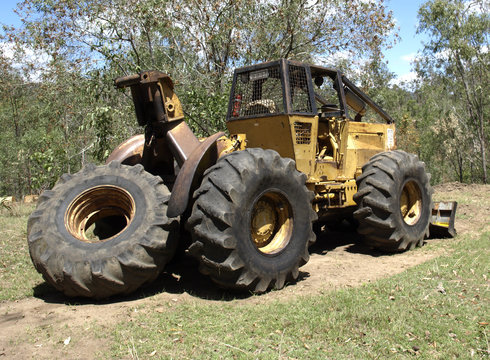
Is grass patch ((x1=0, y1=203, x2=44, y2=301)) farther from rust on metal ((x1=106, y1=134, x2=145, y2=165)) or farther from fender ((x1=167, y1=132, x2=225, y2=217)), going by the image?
fender ((x1=167, y1=132, x2=225, y2=217))

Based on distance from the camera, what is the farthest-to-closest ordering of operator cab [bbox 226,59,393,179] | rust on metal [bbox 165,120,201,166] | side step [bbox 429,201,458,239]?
side step [bbox 429,201,458,239] → operator cab [bbox 226,59,393,179] → rust on metal [bbox 165,120,201,166]

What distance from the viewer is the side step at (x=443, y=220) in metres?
7.95

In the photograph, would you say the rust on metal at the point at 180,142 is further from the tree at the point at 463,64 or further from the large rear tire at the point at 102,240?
the tree at the point at 463,64

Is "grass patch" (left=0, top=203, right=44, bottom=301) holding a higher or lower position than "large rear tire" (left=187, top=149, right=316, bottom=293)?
lower

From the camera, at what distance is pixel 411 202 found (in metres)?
7.76

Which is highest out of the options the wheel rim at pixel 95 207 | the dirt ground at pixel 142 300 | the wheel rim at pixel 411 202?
the wheel rim at pixel 95 207

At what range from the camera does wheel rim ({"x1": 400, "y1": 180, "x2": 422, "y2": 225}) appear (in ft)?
25.0

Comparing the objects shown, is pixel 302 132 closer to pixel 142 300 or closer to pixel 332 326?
pixel 142 300

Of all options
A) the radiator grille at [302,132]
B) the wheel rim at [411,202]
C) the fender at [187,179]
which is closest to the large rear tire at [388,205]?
the wheel rim at [411,202]

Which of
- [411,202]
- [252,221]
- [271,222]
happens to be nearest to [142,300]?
[252,221]

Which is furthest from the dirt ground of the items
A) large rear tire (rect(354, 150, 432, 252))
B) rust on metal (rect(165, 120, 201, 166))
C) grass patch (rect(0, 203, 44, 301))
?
rust on metal (rect(165, 120, 201, 166))

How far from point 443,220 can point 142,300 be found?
18.5ft

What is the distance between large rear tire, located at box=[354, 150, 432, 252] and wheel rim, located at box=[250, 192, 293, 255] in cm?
168

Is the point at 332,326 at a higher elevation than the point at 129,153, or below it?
below
